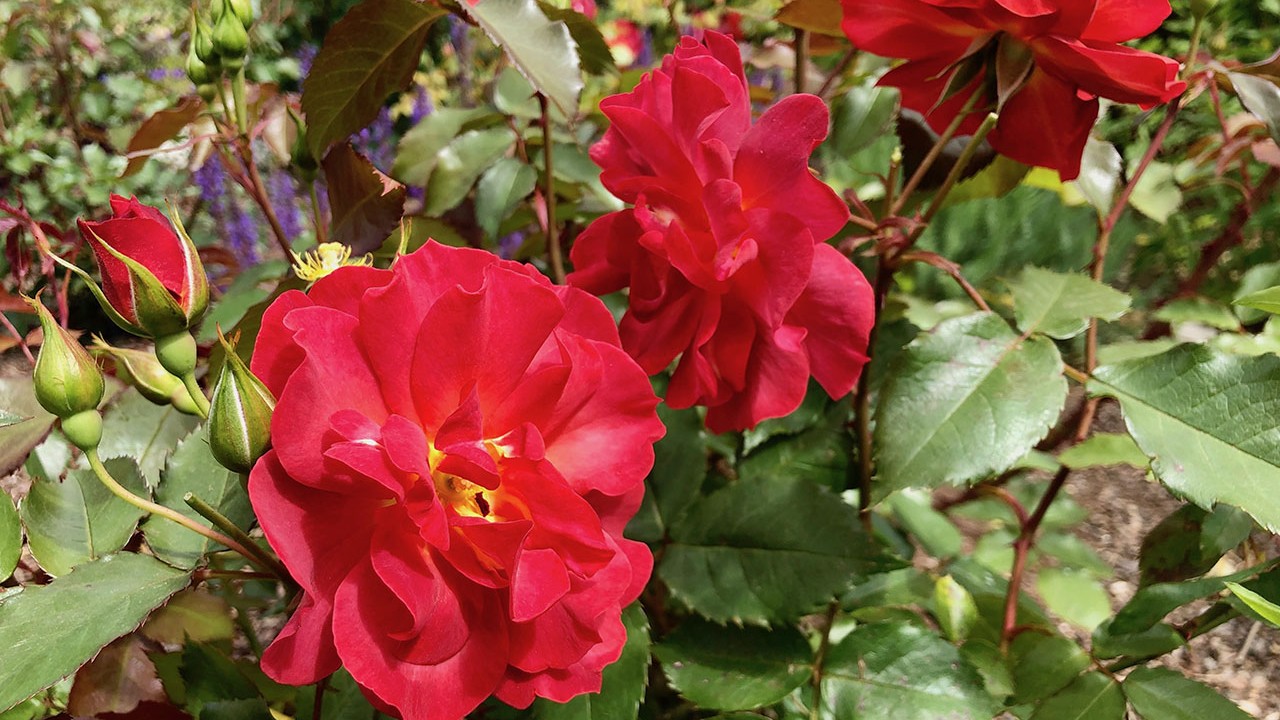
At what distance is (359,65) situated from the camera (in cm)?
45

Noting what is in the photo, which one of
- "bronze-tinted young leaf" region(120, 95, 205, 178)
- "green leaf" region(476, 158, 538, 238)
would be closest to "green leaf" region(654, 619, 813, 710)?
"green leaf" region(476, 158, 538, 238)

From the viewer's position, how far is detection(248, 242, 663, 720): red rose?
282mm

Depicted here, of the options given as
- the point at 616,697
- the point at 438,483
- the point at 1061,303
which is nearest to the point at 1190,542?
the point at 1061,303

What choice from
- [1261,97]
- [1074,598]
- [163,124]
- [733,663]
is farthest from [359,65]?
[1074,598]

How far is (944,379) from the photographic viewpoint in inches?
17.5

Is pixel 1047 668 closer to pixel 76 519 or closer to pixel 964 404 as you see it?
pixel 964 404

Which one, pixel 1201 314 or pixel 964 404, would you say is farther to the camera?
pixel 1201 314

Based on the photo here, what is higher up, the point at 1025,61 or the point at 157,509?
the point at 1025,61

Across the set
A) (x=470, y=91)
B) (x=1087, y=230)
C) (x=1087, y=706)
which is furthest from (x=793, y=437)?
(x=470, y=91)

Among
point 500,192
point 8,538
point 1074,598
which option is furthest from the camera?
point 1074,598

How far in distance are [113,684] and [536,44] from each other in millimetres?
423

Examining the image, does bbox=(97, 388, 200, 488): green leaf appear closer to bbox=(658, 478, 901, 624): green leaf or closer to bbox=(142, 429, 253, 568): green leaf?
bbox=(142, 429, 253, 568): green leaf

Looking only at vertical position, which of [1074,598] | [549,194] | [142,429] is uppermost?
[549,194]

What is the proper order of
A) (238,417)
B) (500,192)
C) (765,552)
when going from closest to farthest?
(238,417)
(765,552)
(500,192)
